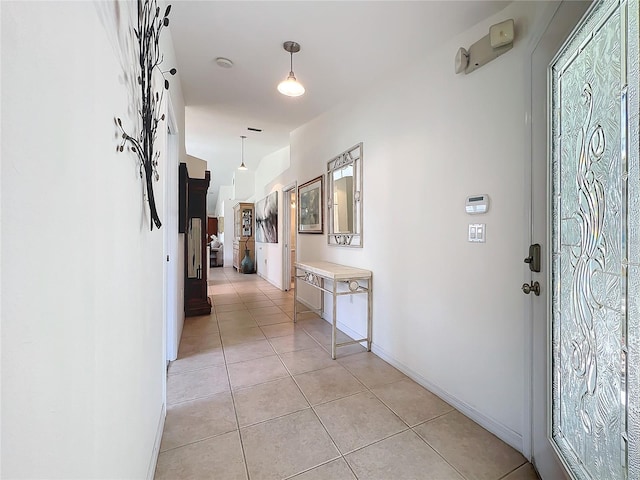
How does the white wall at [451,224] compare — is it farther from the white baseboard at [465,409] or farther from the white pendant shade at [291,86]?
the white pendant shade at [291,86]

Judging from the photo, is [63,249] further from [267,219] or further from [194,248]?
[267,219]

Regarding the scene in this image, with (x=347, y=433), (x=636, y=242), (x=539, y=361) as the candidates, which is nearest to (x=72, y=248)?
(x=636, y=242)

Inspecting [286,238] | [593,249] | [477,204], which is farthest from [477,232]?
[286,238]

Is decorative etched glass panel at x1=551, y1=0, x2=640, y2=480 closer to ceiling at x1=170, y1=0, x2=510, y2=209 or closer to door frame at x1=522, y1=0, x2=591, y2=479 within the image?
door frame at x1=522, y1=0, x2=591, y2=479

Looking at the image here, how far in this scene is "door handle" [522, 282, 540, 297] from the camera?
→ 56.9 inches

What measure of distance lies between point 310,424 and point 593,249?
1.73m

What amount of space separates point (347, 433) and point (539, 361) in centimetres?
113

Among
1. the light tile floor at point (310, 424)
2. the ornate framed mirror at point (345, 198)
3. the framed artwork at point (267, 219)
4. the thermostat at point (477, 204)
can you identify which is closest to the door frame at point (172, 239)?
the light tile floor at point (310, 424)

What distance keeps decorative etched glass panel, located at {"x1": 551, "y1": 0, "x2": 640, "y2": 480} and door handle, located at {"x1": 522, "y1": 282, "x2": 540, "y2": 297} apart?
0.10 m

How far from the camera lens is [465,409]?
6.33 feet

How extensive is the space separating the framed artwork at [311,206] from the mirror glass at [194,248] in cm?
149

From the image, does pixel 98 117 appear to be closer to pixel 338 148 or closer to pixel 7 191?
pixel 7 191

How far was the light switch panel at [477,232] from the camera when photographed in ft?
5.98

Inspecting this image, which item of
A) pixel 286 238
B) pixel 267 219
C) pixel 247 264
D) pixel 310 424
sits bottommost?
pixel 310 424
